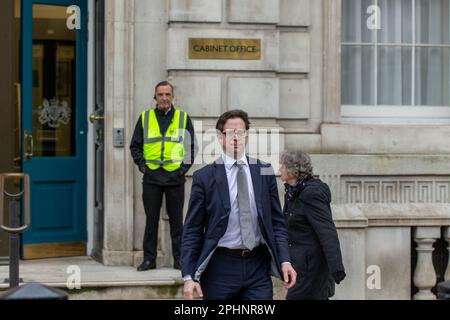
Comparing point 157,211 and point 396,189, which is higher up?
point 396,189

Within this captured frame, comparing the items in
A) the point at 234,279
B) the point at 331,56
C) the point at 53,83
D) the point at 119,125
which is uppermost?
the point at 331,56

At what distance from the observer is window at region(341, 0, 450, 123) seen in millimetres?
11930

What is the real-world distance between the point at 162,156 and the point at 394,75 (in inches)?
126

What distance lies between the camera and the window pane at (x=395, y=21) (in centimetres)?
1203

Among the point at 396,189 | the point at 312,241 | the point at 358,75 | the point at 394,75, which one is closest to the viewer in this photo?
the point at 312,241

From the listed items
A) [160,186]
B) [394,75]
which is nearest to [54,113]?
[160,186]

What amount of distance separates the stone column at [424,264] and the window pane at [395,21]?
2.37m

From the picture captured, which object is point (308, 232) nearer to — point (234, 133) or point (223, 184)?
point (223, 184)

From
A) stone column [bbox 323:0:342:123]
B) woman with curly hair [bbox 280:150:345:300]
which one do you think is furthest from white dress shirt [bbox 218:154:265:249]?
stone column [bbox 323:0:342:123]

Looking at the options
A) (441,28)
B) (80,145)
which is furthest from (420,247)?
(80,145)

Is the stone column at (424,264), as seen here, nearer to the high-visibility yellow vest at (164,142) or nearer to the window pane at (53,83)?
the high-visibility yellow vest at (164,142)

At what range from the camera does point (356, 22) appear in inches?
470
